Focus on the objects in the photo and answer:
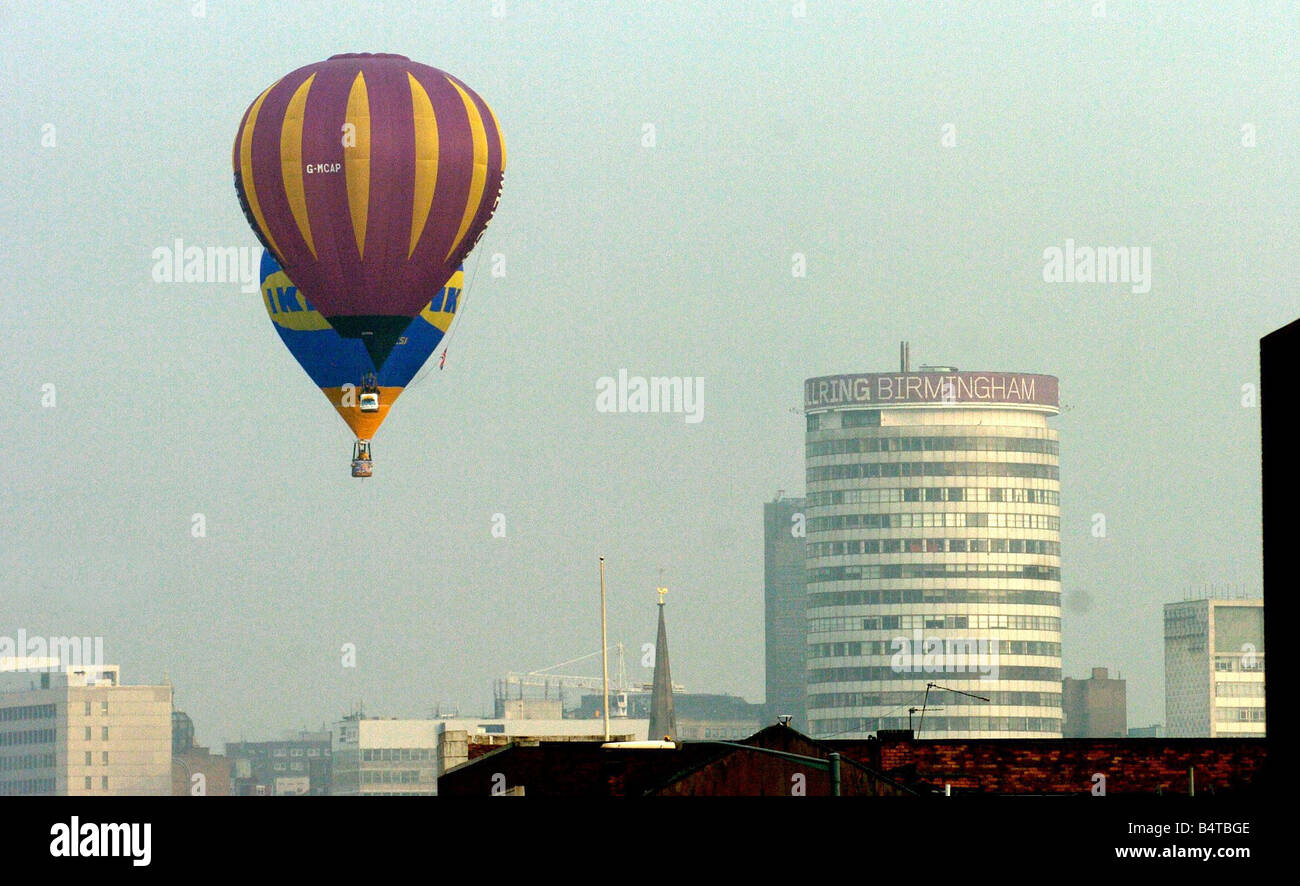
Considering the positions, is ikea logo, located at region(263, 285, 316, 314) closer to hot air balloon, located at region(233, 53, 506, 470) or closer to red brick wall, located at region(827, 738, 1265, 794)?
hot air balloon, located at region(233, 53, 506, 470)

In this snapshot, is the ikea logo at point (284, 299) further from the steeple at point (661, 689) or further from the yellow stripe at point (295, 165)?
the steeple at point (661, 689)

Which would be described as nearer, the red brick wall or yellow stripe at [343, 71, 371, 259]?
the red brick wall

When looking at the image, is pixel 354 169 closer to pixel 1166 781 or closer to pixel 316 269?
pixel 316 269

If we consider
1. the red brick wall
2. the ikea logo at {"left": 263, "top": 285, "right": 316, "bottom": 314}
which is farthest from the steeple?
the red brick wall

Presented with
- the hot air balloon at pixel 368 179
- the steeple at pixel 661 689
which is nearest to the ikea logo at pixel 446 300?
the hot air balloon at pixel 368 179
